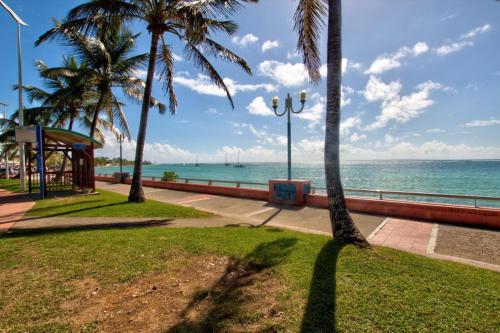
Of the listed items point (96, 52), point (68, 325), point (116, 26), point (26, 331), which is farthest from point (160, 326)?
point (96, 52)

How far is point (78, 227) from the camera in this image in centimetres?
666

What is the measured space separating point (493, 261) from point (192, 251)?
19.4 feet

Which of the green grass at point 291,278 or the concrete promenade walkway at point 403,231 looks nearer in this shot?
the green grass at point 291,278

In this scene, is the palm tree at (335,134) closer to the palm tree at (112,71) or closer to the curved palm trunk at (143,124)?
the curved palm trunk at (143,124)

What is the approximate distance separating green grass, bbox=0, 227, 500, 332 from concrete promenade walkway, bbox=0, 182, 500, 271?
39.4 inches

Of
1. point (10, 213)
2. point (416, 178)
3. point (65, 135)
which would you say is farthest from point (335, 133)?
point (416, 178)

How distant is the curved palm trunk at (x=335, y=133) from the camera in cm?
497

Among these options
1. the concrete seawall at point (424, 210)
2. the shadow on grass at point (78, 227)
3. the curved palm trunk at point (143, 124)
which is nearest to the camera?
the shadow on grass at point (78, 227)

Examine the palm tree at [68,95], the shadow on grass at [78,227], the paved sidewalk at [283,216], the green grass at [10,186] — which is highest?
the palm tree at [68,95]

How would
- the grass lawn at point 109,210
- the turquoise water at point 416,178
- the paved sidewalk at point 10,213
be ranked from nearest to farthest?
1. the paved sidewalk at point 10,213
2. the grass lawn at point 109,210
3. the turquoise water at point 416,178

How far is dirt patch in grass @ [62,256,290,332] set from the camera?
265 centimetres

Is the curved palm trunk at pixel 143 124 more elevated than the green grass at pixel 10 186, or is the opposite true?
the curved palm trunk at pixel 143 124

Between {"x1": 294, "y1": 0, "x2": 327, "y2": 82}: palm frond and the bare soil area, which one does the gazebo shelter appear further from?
the bare soil area

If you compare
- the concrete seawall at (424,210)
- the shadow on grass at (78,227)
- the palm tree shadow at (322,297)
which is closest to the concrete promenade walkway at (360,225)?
the shadow on grass at (78,227)
